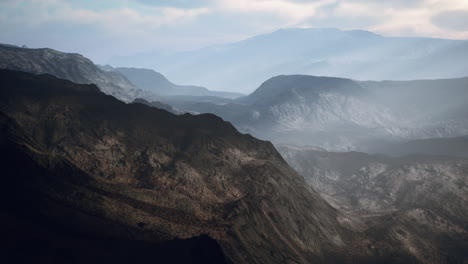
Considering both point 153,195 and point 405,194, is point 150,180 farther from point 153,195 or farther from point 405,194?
point 405,194

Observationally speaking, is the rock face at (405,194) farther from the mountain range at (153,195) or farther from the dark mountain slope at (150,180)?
the dark mountain slope at (150,180)

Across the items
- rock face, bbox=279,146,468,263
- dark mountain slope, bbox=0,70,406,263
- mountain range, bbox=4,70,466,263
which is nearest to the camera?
mountain range, bbox=4,70,466,263

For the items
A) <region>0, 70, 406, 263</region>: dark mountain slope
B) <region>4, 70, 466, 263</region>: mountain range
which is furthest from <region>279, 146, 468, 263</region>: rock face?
<region>0, 70, 406, 263</region>: dark mountain slope

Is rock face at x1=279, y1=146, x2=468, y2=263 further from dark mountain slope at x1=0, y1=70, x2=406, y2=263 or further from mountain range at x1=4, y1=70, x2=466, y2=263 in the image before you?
dark mountain slope at x1=0, y1=70, x2=406, y2=263

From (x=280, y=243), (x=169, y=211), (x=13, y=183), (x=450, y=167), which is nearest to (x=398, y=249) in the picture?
(x=280, y=243)

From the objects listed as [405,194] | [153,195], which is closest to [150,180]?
[153,195]

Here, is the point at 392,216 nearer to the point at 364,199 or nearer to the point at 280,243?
the point at 364,199
